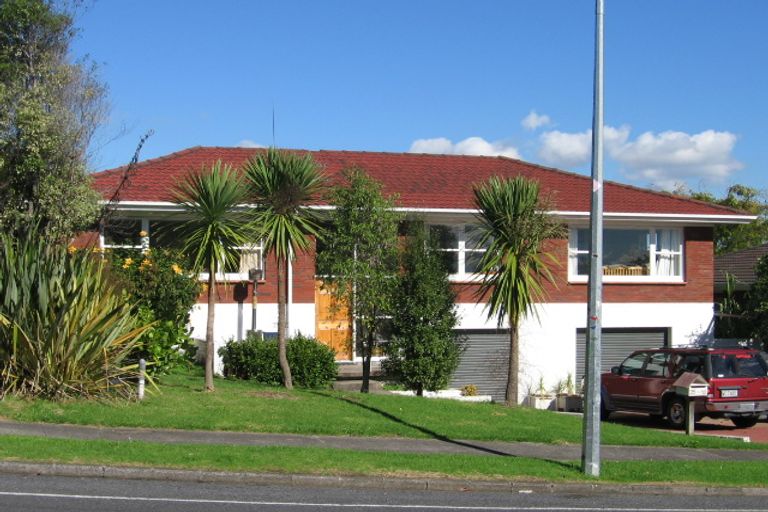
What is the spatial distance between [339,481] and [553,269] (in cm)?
1489

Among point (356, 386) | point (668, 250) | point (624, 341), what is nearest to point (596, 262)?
point (356, 386)

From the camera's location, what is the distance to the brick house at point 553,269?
2305cm

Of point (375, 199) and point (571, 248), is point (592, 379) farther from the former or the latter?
point (571, 248)

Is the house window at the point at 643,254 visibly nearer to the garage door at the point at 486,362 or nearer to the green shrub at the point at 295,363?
the garage door at the point at 486,362

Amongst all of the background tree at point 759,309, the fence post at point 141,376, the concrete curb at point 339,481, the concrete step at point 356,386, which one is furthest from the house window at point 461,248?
the concrete curb at point 339,481

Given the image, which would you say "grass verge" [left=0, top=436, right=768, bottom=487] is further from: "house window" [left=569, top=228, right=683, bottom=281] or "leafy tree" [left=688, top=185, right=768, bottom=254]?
"leafy tree" [left=688, top=185, right=768, bottom=254]

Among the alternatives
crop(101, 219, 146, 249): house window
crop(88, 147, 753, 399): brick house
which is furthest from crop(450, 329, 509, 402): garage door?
crop(101, 219, 146, 249): house window

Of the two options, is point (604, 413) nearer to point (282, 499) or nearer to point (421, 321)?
point (421, 321)

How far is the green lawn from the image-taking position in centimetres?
1475

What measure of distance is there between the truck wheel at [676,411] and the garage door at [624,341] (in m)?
5.47

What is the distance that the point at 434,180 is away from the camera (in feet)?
86.9

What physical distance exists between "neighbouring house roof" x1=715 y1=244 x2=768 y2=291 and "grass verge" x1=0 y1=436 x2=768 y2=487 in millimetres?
20357

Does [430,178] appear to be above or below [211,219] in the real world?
above

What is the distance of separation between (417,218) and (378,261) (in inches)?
78.2
